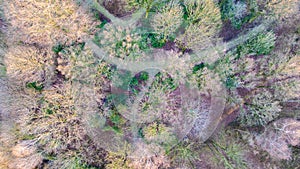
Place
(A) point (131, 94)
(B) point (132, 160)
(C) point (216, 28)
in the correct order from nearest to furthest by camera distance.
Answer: (B) point (132, 160) < (C) point (216, 28) < (A) point (131, 94)

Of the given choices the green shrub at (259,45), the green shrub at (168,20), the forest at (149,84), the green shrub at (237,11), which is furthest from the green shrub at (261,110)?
the green shrub at (168,20)

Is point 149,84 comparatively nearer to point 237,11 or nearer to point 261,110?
point 261,110

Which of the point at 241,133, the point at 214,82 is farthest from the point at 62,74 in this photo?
the point at 241,133

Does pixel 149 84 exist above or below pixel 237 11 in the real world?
below

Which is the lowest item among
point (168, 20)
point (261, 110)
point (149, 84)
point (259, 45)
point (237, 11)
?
point (261, 110)

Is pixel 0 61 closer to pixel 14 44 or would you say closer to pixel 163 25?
pixel 14 44

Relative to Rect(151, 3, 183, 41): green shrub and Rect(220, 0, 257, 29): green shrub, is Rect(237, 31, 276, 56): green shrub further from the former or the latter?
Rect(151, 3, 183, 41): green shrub

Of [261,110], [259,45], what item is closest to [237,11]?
[259,45]

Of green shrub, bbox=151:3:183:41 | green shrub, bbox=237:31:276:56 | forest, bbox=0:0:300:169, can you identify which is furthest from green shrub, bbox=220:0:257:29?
green shrub, bbox=151:3:183:41
